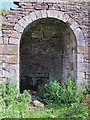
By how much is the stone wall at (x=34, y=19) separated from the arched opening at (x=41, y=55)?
3.54 ft

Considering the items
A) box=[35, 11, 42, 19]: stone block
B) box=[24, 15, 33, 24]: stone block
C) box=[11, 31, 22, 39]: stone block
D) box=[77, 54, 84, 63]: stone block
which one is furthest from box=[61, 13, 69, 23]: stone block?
box=[11, 31, 22, 39]: stone block

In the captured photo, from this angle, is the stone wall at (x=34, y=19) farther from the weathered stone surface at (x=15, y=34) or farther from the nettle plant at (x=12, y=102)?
the nettle plant at (x=12, y=102)

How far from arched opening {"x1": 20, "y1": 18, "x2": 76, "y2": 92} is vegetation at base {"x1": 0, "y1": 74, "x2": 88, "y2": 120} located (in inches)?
49.6

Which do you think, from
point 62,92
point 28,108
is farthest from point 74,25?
point 28,108

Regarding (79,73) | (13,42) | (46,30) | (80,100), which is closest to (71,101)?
(80,100)

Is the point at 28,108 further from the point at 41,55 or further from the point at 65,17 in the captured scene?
the point at 41,55

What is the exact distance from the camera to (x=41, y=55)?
31.0ft

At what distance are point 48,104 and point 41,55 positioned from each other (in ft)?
7.62

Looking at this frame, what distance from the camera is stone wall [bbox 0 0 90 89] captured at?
752 centimetres

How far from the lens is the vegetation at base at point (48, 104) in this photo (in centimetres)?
631

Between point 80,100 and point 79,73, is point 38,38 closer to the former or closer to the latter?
point 79,73

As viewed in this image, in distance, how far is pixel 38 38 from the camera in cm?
923

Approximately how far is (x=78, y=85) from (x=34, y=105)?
1214 millimetres

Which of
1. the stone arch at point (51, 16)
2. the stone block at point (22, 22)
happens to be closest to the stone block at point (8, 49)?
the stone arch at point (51, 16)
